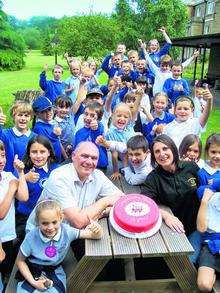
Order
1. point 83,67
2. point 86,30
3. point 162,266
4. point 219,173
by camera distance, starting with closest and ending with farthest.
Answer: point 219,173, point 162,266, point 83,67, point 86,30

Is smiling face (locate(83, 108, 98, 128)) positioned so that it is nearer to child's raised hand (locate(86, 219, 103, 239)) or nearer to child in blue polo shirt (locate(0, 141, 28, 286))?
child in blue polo shirt (locate(0, 141, 28, 286))

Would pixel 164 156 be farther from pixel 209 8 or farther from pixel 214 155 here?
pixel 209 8

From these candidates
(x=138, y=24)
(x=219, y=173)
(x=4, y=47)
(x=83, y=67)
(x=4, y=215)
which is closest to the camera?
(x=4, y=215)

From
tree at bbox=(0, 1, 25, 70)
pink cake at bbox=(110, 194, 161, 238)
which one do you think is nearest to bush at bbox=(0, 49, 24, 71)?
tree at bbox=(0, 1, 25, 70)

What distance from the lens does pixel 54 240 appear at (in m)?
3.15

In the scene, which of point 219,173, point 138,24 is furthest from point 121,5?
point 219,173

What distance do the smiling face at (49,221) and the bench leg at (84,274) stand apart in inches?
13.0

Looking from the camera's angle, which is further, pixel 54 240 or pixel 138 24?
pixel 138 24

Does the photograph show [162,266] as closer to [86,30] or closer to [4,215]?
[4,215]

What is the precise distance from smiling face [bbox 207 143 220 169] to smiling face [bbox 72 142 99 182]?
1.17 meters

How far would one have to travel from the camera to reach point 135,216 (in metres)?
3.27

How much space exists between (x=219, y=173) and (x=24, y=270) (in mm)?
2002

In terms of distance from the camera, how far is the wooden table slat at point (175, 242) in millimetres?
3002

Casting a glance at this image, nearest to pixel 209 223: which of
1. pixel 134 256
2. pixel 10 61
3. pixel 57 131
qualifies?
pixel 134 256
